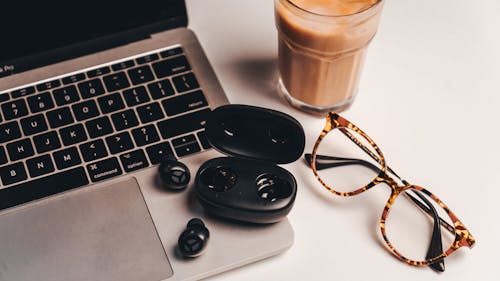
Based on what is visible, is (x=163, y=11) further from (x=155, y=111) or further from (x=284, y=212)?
(x=284, y=212)

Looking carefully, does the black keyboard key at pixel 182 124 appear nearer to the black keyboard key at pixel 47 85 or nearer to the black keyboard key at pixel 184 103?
the black keyboard key at pixel 184 103

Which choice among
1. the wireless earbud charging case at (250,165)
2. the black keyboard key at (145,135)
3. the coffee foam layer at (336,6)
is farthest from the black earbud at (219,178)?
the coffee foam layer at (336,6)

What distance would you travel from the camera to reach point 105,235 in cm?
64

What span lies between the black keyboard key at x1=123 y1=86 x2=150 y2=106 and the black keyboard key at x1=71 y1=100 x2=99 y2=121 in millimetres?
41

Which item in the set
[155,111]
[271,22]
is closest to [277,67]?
[271,22]

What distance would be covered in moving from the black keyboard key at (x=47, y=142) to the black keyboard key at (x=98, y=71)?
100mm

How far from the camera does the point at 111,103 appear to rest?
29.7 inches

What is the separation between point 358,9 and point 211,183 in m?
0.26

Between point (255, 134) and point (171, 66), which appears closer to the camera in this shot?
point (255, 134)

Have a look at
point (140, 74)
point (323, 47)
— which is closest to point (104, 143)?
point (140, 74)

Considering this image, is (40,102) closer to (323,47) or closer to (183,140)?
(183,140)

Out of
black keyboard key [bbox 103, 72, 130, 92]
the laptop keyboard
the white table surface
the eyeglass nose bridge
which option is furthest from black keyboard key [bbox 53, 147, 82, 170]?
the eyeglass nose bridge

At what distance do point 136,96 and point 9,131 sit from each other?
6.3 inches

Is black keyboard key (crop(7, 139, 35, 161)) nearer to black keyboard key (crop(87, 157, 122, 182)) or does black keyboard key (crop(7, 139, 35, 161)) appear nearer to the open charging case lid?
black keyboard key (crop(87, 157, 122, 182))
